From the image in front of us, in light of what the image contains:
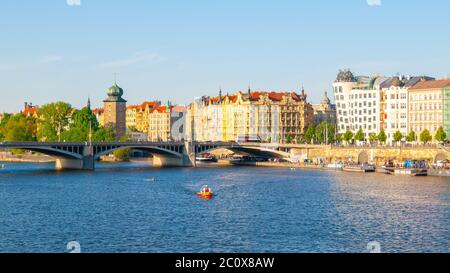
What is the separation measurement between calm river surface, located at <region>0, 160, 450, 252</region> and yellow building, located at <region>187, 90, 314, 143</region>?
70.8 m

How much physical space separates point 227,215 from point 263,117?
338ft

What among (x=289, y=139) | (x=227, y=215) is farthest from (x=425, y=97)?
(x=227, y=215)

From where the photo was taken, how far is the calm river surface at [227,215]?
35656 millimetres

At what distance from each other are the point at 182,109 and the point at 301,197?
13902cm

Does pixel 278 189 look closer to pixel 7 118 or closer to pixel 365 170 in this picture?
pixel 365 170

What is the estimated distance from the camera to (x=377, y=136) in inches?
4550

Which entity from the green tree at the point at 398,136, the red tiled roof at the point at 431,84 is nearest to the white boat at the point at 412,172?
the green tree at the point at 398,136

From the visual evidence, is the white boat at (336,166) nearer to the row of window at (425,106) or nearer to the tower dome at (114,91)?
the row of window at (425,106)

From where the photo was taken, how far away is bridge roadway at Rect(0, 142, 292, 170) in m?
94.4

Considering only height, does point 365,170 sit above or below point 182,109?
below

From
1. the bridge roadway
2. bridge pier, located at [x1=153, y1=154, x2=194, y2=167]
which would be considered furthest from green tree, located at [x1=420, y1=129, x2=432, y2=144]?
bridge pier, located at [x1=153, y1=154, x2=194, y2=167]

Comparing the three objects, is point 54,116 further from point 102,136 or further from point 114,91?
point 114,91
